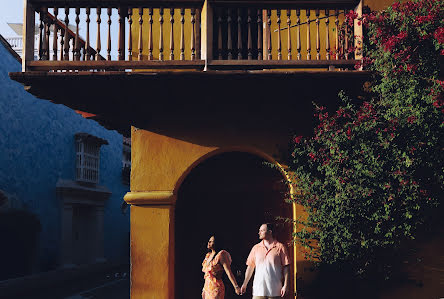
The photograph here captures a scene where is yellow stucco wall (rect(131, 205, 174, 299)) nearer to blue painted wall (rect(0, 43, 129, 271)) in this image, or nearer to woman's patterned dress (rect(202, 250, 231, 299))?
woman's patterned dress (rect(202, 250, 231, 299))

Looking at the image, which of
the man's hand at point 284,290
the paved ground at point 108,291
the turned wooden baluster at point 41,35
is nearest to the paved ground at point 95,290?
the paved ground at point 108,291

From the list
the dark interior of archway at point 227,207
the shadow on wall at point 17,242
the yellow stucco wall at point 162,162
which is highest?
the yellow stucco wall at point 162,162

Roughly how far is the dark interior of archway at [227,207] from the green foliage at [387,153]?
291cm

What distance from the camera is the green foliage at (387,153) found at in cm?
723

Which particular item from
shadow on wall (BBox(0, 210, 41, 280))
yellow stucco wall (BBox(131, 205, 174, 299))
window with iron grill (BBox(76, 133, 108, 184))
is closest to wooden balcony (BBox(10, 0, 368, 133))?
A: yellow stucco wall (BBox(131, 205, 174, 299))

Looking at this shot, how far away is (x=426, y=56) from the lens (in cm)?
760

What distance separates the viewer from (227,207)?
420 inches

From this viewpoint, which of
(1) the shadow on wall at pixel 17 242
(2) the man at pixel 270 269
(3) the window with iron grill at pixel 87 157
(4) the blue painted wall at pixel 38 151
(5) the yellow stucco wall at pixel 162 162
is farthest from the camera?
(3) the window with iron grill at pixel 87 157

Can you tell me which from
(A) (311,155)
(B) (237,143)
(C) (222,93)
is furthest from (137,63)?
(A) (311,155)

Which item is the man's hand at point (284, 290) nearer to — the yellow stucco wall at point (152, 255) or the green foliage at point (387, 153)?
the green foliage at point (387, 153)

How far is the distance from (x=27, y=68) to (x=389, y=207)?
5.00 m

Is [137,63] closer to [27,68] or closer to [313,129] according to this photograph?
[27,68]

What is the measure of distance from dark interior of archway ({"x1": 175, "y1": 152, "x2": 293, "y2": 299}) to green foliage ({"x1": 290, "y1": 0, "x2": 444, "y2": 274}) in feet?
9.55

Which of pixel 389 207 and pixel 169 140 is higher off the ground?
pixel 169 140
